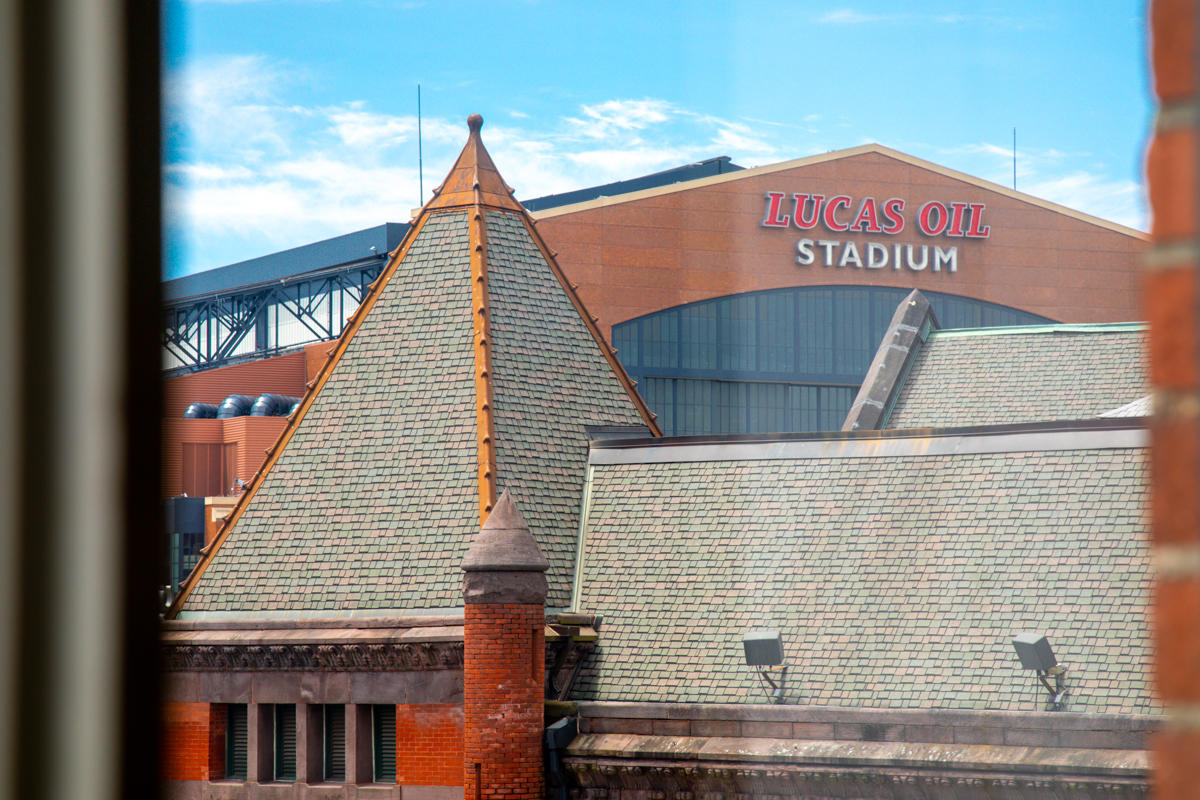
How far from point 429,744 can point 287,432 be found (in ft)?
13.9

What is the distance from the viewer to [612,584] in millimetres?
15328

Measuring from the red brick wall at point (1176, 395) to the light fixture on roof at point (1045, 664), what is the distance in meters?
11.7

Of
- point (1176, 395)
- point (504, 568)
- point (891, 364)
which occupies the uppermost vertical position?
point (891, 364)

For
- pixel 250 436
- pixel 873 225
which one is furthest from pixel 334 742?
pixel 873 225

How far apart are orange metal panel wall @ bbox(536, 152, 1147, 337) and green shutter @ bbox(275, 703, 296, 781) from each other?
2491cm

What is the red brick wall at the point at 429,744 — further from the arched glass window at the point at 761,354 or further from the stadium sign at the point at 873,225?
the stadium sign at the point at 873,225

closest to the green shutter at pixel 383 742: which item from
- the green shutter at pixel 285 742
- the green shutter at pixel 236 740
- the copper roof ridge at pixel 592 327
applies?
the green shutter at pixel 285 742

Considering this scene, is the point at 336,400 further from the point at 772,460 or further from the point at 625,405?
the point at 772,460

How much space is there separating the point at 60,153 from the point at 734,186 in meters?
40.0

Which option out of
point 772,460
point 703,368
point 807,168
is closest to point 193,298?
point 703,368

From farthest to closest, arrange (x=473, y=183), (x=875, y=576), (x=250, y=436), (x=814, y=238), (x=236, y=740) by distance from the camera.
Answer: (x=814, y=238), (x=250, y=436), (x=473, y=183), (x=236, y=740), (x=875, y=576)

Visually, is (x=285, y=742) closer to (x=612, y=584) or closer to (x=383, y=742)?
(x=383, y=742)

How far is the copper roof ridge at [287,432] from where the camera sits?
15.4 m

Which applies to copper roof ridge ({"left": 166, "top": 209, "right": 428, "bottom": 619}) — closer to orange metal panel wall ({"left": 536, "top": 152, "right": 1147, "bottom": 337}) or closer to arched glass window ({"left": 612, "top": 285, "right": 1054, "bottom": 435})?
orange metal panel wall ({"left": 536, "top": 152, "right": 1147, "bottom": 337})
